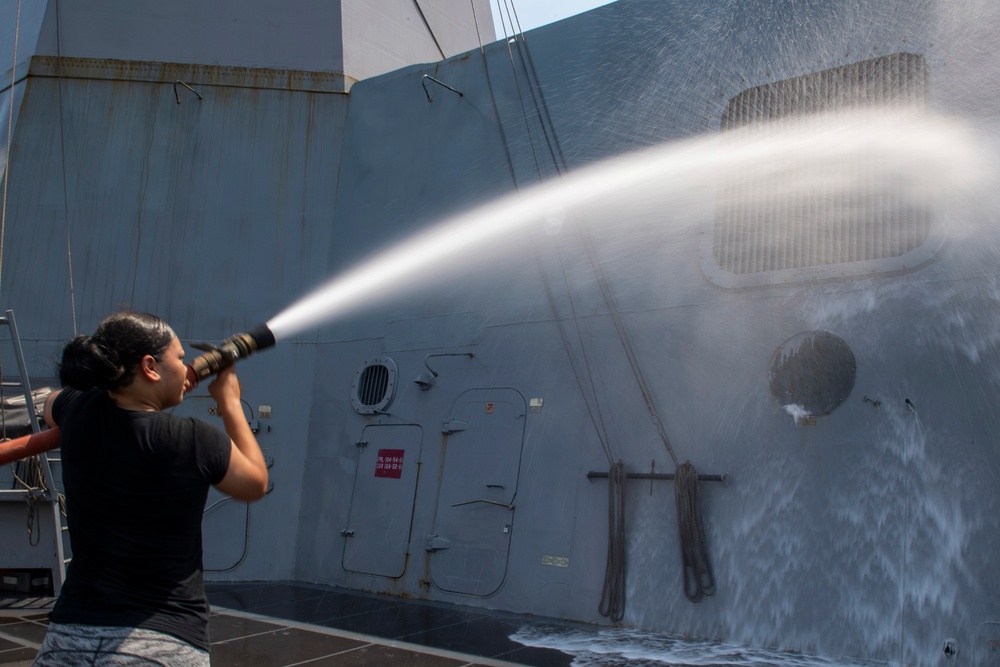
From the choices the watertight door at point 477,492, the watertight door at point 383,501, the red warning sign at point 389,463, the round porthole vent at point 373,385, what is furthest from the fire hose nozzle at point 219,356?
the round porthole vent at point 373,385

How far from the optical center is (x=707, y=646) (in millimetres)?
5180

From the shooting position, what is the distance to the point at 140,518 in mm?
1868

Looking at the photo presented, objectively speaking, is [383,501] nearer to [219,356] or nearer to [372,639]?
[372,639]

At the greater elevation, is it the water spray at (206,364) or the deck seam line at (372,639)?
the water spray at (206,364)

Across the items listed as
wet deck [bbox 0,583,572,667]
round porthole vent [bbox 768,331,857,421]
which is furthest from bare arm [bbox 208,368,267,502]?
round porthole vent [bbox 768,331,857,421]

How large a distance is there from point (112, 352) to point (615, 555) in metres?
4.39

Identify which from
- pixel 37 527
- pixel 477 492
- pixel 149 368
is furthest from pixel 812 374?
pixel 37 527

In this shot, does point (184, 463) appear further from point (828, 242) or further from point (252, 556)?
point (252, 556)

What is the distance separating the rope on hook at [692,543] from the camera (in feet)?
17.7

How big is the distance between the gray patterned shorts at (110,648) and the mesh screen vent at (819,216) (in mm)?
4575

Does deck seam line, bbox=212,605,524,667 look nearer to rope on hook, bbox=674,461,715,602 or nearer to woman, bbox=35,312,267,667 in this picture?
rope on hook, bbox=674,461,715,602

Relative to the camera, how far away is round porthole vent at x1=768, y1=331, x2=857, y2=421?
525 cm

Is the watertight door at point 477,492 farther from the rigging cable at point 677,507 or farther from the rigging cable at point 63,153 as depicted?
the rigging cable at point 63,153

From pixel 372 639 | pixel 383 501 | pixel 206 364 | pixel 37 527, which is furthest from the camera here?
pixel 383 501
